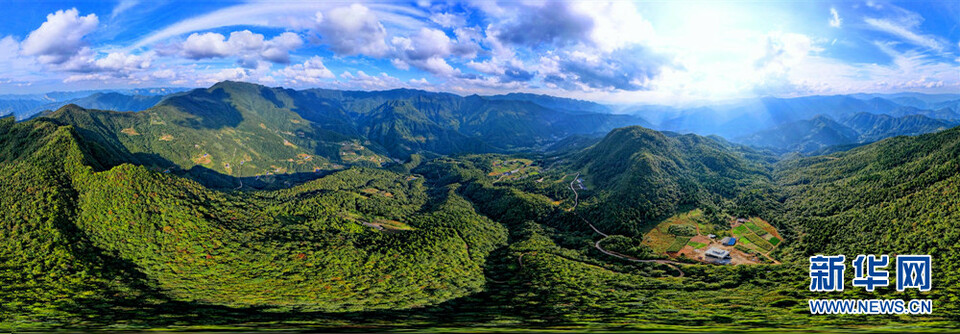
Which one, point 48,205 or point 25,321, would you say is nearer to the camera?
point 25,321

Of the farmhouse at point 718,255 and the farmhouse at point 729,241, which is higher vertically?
the farmhouse at point 729,241

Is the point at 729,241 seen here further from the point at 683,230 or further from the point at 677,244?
the point at 677,244

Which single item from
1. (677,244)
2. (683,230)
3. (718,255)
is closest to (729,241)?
(683,230)

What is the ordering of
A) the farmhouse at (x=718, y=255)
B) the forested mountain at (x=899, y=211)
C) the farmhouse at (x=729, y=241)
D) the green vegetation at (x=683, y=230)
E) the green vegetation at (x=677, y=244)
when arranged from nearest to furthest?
the forested mountain at (x=899, y=211) < the farmhouse at (x=718, y=255) < the farmhouse at (x=729, y=241) < the green vegetation at (x=677, y=244) < the green vegetation at (x=683, y=230)

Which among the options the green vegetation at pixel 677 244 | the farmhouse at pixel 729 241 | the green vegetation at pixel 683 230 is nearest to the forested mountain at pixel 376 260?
the green vegetation at pixel 683 230

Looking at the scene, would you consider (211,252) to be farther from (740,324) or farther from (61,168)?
(740,324)

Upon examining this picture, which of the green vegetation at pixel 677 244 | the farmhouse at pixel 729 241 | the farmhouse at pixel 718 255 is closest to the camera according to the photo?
the farmhouse at pixel 718 255

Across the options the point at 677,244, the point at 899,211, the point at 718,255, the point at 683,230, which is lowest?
the point at 718,255

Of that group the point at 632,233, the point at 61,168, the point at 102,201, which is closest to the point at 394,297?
the point at 102,201

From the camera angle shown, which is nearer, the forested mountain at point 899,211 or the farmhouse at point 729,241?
the forested mountain at point 899,211

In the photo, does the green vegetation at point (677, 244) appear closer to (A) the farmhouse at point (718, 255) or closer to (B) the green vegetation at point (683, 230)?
(B) the green vegetation at point (683, 230)

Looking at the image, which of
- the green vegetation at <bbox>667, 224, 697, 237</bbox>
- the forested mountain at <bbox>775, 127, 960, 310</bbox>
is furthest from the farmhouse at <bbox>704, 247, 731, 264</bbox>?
the forested mountain at <bbox>775, 127, 960, 310</bbox>
